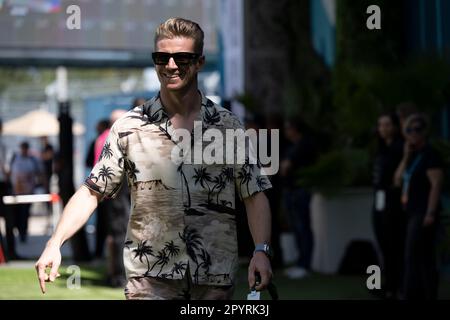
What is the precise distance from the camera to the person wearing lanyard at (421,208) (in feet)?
35.6

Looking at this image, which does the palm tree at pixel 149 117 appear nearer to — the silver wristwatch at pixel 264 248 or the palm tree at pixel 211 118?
the palm tree at pixel 211 118

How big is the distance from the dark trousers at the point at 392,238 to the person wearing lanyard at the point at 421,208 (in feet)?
3.31

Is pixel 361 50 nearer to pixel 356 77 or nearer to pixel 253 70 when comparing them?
pixel 356 77

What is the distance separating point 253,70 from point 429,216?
10.1 meters

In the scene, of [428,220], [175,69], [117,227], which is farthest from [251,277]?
[117,227]

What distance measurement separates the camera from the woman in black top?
39.8 feet

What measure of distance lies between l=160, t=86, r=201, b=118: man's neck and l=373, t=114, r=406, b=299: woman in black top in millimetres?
6725

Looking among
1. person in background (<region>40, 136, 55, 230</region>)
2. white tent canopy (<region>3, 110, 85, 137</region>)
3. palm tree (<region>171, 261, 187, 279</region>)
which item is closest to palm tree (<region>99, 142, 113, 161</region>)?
palm tree (<region>171, 261, 187, 279</region>)

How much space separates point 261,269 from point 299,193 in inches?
381

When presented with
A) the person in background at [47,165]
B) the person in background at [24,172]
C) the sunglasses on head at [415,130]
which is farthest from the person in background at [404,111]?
the person in background at [47,165]

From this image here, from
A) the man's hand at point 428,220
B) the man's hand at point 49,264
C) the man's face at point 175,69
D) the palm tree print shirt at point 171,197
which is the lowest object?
the man's hand at point 428,220

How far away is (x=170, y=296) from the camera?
5.43 meters

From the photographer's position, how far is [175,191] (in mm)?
5441

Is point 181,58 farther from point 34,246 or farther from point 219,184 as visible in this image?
point 34,246
